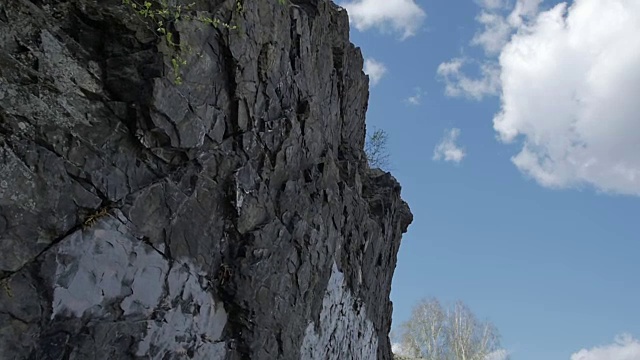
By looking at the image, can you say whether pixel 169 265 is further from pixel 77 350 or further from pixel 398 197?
pixel 398 197

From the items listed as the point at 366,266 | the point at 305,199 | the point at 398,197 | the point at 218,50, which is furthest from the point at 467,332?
the point at 218,50

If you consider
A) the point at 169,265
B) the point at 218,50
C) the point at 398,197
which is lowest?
the point at 169,265

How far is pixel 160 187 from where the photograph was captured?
7.84 metres

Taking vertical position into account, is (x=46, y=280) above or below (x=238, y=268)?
below

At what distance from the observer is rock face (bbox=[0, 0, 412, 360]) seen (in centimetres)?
640

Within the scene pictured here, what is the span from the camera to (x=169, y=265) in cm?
784

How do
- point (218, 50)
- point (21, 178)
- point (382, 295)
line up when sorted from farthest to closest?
point (382, 295)
point (218, 50)
point (21, 178)

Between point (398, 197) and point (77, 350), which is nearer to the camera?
point (77, 350)

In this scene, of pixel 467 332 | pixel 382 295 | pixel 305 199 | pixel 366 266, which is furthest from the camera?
pixel 467 332

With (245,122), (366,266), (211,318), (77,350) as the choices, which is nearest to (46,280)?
(77,350)

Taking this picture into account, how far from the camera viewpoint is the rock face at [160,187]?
6.40 m

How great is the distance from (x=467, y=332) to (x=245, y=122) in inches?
1543

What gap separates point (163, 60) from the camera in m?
8.03

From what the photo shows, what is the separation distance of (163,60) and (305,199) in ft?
15.1
